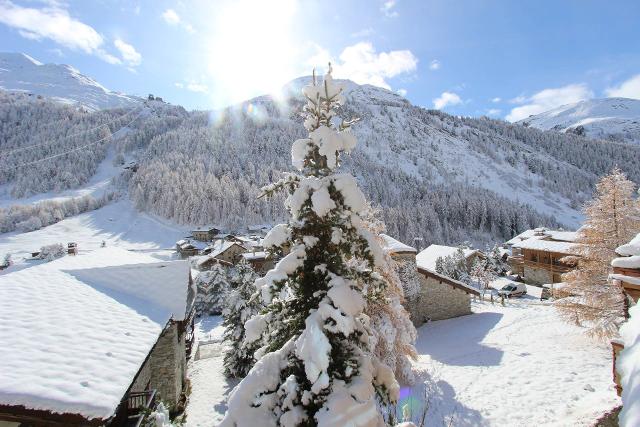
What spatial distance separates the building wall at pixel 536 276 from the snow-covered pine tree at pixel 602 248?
3512cm

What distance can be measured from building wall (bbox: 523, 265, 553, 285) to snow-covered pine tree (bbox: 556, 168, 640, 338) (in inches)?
1383

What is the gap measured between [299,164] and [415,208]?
421 feet

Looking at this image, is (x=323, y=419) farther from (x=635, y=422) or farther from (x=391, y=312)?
(x=391, y=312)

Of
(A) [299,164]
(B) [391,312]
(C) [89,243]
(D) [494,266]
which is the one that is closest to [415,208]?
(D) [494,266]

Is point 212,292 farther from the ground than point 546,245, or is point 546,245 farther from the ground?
point 546,245

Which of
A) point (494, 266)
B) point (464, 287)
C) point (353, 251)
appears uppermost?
point (353, 251)

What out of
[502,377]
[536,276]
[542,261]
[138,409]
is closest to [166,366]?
[138,409]

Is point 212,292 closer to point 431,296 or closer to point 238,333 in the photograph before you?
point 238,333

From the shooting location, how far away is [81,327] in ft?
30.5

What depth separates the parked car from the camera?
45659 millimetres

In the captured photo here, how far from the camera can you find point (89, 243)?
9025cm

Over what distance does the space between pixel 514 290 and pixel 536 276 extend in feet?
26.5

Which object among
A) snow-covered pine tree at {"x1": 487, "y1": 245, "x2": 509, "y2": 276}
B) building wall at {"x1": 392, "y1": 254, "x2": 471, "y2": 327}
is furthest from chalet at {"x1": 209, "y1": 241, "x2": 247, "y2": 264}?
snow-covered pine tree at {"x1": 487, "y1": 245, "x2": 509, "y2": 276}

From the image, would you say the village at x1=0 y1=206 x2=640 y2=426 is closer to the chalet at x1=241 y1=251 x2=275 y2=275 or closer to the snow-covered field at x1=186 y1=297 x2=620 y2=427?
the snow-covered field at x1=186 y1=297 x2=620 y2=427
